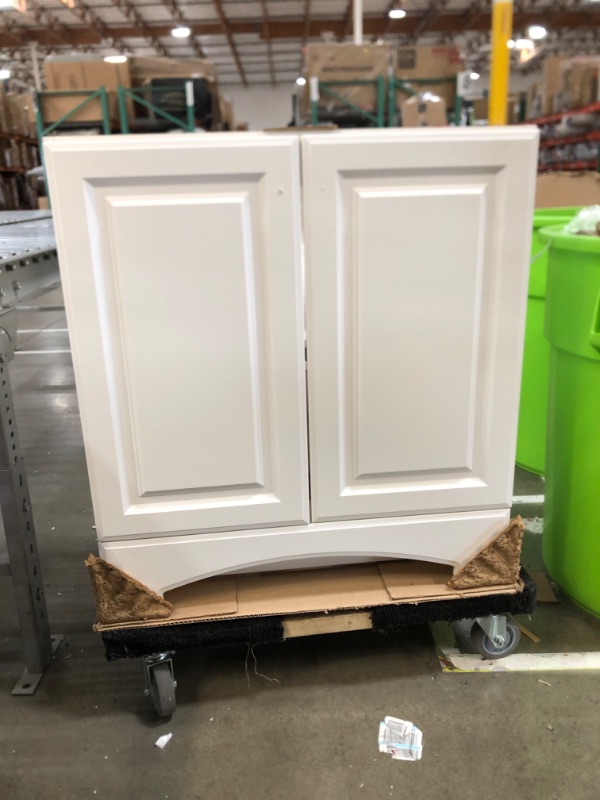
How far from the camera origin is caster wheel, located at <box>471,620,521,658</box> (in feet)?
5.30

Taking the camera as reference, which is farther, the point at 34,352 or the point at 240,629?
the point at 34,352

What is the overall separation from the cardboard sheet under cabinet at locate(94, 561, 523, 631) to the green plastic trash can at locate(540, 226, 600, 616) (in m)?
0.38

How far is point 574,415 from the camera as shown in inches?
67.9

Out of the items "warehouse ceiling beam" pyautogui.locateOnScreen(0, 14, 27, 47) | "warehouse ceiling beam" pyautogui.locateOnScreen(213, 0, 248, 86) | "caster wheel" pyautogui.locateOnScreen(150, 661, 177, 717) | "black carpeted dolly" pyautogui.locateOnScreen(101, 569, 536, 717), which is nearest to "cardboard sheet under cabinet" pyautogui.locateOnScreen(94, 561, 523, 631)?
"black carpeted dolly" pyautogui.locateOnScreen(101, 569, 536, 717)

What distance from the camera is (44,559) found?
2.24 meters

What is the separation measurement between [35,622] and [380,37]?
13041 millimetres

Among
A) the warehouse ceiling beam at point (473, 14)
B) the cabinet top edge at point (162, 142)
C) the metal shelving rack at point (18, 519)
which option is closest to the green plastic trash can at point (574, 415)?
the cabinet top edge at point (162, 142)

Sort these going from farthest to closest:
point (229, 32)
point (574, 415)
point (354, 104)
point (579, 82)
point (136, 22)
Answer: point (136, 22)
point (229, 32)
point (579, 82)
point (354, 104)
point (574, 415)

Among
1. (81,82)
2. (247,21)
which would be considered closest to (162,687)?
(81,82)

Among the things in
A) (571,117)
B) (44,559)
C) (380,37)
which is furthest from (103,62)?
(380,37)

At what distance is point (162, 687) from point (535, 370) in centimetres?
179

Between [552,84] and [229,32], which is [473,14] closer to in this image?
[229,32]

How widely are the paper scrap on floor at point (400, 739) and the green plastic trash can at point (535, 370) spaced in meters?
1.32

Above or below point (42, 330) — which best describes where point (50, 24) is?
above
